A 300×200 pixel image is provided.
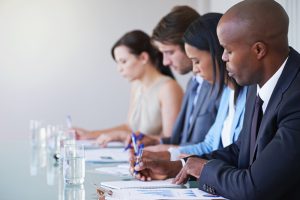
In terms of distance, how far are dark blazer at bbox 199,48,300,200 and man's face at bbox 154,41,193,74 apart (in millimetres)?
1538

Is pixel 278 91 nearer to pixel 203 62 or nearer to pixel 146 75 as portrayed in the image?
pixel 203 62

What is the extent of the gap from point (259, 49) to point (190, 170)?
513 millimetres

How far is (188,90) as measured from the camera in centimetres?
356

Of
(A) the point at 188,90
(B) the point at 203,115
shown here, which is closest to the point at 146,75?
(A) the point at 188,90

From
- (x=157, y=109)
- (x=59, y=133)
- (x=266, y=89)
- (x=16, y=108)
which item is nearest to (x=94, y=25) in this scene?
(x=16, y=108)

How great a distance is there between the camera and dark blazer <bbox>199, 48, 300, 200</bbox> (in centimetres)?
160

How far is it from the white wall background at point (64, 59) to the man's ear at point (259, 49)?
4.00m

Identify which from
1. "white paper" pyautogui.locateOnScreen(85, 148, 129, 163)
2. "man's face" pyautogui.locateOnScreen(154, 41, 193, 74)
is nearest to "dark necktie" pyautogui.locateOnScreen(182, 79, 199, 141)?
"man's face" pyautogui.locateOnScreen(154, 41, 193, 74)

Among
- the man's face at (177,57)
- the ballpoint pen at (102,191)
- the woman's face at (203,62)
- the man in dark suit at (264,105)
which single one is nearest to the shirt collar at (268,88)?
the man in dark suit at (264,105)

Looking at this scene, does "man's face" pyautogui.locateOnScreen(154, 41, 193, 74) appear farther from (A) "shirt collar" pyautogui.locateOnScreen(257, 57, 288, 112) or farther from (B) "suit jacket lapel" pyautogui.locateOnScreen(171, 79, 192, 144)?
(A) "shirt collar" pyautogui.locateOnScreen(257, 57, 288, 112)

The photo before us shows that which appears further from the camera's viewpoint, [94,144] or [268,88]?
[94,144]

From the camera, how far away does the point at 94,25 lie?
228 inches

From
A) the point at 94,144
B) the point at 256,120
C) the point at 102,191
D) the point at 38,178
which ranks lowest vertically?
the point at 94,144

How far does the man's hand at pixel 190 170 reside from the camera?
2012 mm
